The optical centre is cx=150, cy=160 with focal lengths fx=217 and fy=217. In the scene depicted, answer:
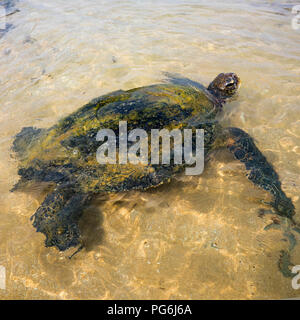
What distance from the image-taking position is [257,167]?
3.13 meters

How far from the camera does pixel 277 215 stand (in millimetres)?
2729

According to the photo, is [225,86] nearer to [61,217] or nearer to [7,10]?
[61,217]

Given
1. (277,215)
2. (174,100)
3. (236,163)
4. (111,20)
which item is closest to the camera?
(277,215)

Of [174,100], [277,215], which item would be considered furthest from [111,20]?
[277,215]

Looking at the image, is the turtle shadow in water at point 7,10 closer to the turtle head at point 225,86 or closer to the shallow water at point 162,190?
the shallow water at point 162,190

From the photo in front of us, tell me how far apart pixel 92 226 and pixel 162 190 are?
1.08 m

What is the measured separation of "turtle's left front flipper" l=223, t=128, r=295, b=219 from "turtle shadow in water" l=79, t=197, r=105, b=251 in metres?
2.16

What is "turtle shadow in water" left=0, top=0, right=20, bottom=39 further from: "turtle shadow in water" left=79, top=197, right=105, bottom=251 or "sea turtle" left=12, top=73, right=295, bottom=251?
"turtle shadow in water" left=79, top=197, right=105, bottom=251

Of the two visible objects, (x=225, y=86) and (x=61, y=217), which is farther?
(x=225, y=86)

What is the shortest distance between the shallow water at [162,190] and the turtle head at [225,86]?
264 millimetres

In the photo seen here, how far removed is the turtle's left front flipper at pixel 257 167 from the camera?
2748 mm

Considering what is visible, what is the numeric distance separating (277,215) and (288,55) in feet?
17.4

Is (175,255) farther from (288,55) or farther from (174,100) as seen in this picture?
(288,55)

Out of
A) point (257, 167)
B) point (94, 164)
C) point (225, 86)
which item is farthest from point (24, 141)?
point (225, 86)
